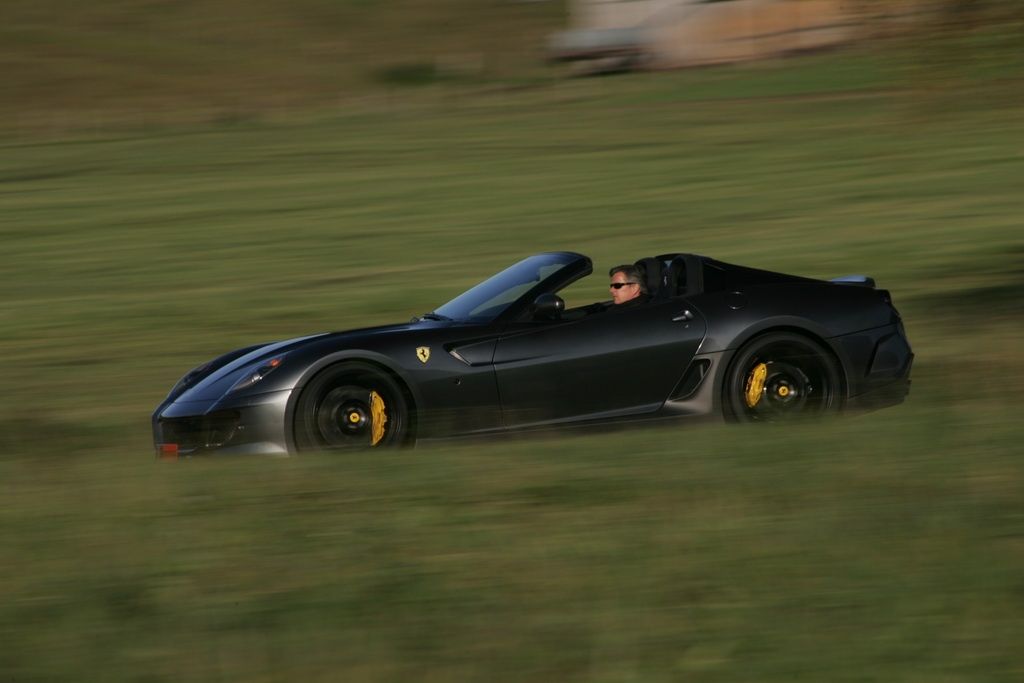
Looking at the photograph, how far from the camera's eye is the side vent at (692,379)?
786cm

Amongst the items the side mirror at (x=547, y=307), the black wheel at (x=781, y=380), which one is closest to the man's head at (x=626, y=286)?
the side mirror at (x=547, y=307)

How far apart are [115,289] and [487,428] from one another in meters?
9.28

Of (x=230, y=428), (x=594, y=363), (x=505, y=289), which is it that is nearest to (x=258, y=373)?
(x=230, y=428)

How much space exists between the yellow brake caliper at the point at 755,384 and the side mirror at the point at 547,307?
42.3 inches

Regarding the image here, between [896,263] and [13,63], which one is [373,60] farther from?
[896,263]

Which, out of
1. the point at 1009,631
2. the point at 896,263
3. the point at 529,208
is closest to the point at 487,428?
the point at 1009,631

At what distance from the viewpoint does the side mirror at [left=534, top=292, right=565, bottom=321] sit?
779 cm

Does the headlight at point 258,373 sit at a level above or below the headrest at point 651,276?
below

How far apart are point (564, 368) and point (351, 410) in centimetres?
110

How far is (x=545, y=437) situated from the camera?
7.60 m

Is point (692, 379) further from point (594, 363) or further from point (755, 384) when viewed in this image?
point (594, 363)

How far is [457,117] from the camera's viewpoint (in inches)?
1231

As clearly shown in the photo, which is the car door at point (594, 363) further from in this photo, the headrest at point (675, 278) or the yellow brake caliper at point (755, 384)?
the yellow brake caliper at point (755, 384)

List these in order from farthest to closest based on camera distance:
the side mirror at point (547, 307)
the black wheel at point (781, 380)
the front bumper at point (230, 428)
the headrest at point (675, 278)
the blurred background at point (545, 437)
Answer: the headrest at point (675, 278), the black wheel at point (781, 380), the side mirror at point (547, 307), the front bumper at point (230, 428), the blurred background at point (545, 437)
